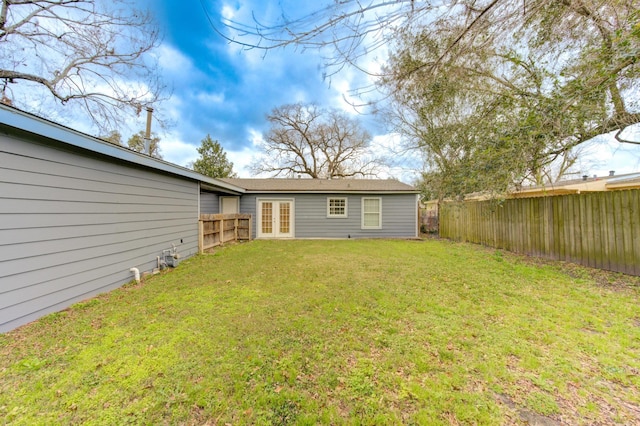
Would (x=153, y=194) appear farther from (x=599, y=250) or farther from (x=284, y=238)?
(x=599, y=250)

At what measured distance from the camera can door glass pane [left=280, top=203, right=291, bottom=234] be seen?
10781mm

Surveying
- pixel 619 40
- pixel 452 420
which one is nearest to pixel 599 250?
pixel 619 40

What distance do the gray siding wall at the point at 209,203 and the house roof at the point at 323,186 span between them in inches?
37.6

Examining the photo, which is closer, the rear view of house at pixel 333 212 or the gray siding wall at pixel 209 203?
the gray siding wall at pixel 209 203

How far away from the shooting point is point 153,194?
16.9 feet

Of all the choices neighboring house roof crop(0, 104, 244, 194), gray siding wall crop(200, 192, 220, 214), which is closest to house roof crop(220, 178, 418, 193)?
gray siding wall crop(200, 192, 220, 214)

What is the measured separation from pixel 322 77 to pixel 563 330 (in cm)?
382

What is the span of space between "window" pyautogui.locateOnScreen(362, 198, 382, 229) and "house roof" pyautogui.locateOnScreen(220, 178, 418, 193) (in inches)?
21.0

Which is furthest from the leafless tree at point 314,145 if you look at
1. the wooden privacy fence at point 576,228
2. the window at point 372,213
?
the wooden privacy fence at point 576,228

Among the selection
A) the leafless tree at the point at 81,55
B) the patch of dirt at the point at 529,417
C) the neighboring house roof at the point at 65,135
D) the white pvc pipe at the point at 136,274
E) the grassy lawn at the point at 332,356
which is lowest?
the patch of dirt at the point at 529,417

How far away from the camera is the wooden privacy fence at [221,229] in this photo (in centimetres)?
734

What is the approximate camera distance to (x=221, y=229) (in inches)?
335

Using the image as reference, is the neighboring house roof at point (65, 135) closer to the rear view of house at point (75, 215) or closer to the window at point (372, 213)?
the rear view of house at point (75, 215)

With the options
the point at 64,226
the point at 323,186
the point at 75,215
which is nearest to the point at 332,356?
the point at 64,226
